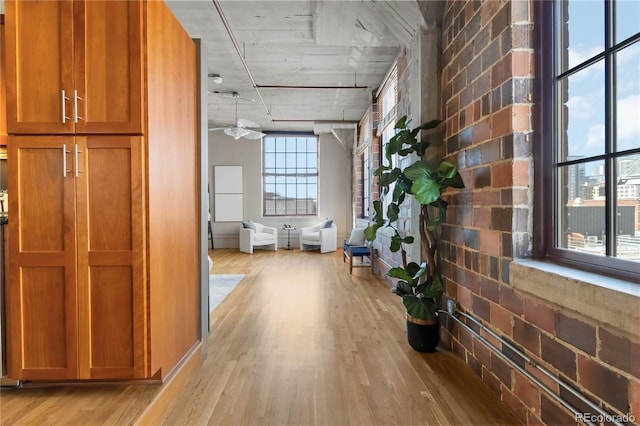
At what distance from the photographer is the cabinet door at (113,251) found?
1.67 metres

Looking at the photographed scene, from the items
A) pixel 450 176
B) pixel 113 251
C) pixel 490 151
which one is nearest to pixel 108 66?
pixel 113 251

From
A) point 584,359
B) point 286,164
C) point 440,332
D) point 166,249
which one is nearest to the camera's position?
point 584,359

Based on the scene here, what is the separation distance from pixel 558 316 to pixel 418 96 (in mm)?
1879

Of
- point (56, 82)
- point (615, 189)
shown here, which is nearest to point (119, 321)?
point (56, 82)

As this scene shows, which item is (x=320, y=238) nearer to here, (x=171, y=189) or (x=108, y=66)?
(x=171, y=189)

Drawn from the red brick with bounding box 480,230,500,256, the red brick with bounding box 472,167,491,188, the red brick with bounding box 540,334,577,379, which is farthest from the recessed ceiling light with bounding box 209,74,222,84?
the red brick with bounding box 540,334,577,379

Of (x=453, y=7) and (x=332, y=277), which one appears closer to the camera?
(x=453, y=7)

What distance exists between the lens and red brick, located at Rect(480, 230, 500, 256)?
1.83m

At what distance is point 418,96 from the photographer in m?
2.67

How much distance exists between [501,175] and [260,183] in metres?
7.52

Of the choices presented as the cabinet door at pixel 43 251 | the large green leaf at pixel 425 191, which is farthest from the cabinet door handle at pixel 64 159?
the large green leaf at pixel 425 191

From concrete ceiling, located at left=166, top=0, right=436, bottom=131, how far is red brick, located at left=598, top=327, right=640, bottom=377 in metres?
2.38

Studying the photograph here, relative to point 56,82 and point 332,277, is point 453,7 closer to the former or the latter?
point 56,82

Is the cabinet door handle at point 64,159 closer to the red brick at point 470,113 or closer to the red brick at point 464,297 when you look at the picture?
the red brick at point 470,113
